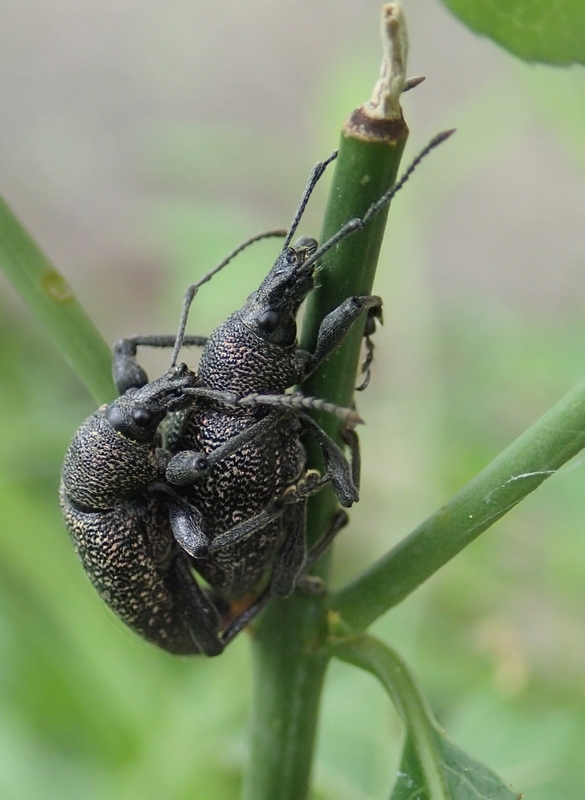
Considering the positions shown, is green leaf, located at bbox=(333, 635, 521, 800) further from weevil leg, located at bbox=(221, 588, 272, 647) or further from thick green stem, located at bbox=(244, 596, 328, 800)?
weevil leg, located at bbox=(221, 588, 272, 647)

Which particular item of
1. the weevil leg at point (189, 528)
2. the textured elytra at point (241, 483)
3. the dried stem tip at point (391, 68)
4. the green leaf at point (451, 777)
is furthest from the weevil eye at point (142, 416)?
the dried stem tip at point (391, 68)

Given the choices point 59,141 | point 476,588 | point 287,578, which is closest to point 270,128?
point 59,141

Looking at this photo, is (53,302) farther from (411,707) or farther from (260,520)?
(411,707)

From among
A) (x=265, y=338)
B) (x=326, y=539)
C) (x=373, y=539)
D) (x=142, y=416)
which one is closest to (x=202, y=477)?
(x=142, y=416)

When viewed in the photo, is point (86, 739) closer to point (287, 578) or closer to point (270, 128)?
point (287, 578)

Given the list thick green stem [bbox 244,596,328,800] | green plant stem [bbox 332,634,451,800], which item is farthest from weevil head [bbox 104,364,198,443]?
green plant stem [bbox 332,634,451,800]
